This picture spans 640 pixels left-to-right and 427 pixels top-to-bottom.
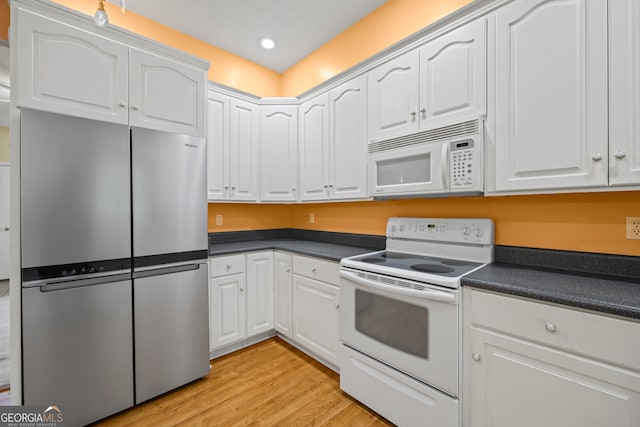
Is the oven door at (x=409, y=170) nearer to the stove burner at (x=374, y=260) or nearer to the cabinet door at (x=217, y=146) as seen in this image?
the stove burner at (x=374, y=260)

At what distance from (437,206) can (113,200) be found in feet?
7.17

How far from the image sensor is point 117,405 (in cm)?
166

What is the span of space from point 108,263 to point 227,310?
39.6 inches

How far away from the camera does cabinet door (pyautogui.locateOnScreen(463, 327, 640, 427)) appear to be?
3.26 ft

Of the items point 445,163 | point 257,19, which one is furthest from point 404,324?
point 257,19

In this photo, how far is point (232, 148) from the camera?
2.66m

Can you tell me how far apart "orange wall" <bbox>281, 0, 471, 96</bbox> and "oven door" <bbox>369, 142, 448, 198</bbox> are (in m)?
1.06

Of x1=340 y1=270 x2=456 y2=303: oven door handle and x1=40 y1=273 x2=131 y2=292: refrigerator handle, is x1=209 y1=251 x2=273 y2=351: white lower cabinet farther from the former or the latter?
x1=340 y1=270 x2=456 y2=303: oven door handle

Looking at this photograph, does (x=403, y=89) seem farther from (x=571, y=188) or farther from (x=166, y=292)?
(x=166, y=292)

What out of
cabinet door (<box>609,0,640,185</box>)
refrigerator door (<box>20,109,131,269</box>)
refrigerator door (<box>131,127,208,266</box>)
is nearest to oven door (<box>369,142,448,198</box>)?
cabinet door (<box>609,0,640,185</box>)

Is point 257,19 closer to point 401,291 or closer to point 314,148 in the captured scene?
point 314,148

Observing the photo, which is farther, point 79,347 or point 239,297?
point 239,297

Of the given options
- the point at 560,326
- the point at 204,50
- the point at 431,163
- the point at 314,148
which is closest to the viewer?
the point at 560,326

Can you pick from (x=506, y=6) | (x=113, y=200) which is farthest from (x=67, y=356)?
(x=506, y=6)
